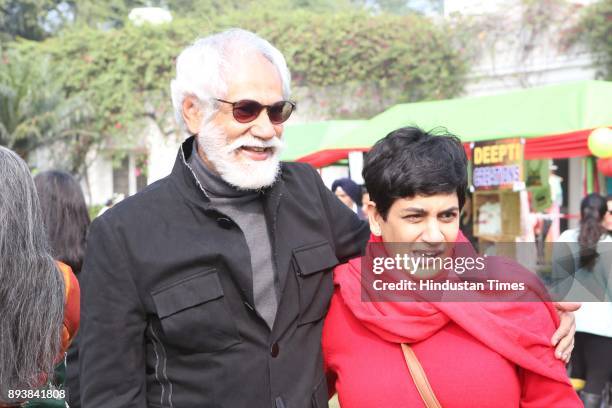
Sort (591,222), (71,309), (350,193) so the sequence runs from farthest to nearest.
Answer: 1. (350,193)
2. (591,222)
3. (71,309)

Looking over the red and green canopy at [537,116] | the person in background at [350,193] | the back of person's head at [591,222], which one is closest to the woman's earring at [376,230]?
the back of person's head at [591,222]

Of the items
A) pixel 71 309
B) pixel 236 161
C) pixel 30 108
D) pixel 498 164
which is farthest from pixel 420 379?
pixel 30 108

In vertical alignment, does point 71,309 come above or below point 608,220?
above

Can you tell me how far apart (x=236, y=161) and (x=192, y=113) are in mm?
217

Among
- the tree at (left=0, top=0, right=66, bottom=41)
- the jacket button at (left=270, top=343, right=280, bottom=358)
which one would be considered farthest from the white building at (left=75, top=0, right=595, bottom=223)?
the jacket button at (left=270, top=343, right=280, bottom=358)

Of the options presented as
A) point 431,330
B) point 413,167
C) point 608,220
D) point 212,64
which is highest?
point 212,64

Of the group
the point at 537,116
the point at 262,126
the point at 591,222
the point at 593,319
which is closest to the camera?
the point at 262,126

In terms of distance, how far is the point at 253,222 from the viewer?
2.07 metres

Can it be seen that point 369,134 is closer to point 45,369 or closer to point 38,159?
point 45,369

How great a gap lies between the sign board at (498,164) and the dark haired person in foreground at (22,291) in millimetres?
5466

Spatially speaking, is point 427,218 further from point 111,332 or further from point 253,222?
point 111,332

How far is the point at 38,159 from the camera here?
63.9 feet

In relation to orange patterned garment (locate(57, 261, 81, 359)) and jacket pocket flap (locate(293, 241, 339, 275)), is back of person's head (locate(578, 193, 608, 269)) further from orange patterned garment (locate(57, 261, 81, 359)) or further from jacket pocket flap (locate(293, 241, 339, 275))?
orange patterned garment (locate(57, 261, 81, 359))

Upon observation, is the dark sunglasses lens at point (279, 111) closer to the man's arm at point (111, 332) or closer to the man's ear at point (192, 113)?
the man's ear at point (192, 113)
